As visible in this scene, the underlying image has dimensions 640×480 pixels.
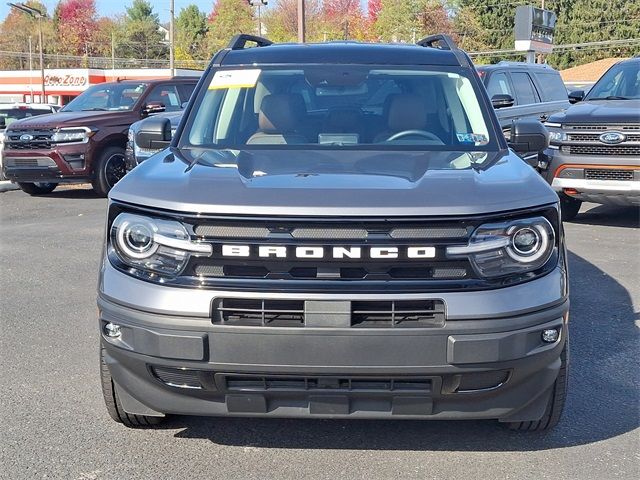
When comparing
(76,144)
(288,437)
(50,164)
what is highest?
(76,144)

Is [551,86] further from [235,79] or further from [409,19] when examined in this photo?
[409,19]

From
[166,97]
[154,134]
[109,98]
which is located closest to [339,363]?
[154,134]

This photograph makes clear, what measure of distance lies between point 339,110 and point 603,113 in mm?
5817

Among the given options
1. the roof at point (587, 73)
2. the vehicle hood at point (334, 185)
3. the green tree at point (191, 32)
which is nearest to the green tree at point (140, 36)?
the green tree at point (191, 32)

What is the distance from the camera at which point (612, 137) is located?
9.05 metres

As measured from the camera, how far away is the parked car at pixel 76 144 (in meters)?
12.2

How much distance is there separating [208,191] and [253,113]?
1.49 meters

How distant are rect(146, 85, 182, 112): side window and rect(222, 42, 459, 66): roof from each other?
8.50m

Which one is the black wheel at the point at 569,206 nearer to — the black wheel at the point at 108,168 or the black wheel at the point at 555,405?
the black wheel at the point at 108,168

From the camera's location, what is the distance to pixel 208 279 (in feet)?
10.1

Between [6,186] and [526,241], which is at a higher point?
[526,241]

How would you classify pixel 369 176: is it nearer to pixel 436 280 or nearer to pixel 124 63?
pixel 436 280

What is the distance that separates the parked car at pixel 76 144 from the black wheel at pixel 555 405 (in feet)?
32.3

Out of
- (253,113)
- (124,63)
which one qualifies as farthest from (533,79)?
(124,63)
